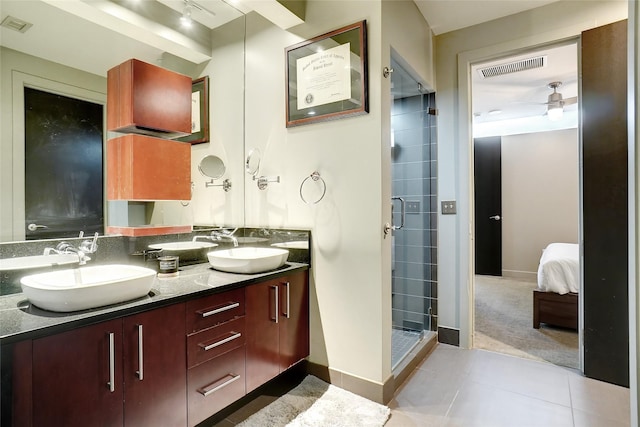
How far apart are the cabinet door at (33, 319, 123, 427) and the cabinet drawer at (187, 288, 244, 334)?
0.32 meters

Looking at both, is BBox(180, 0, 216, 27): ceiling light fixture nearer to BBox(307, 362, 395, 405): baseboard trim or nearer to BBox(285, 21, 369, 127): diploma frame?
BBox(285, 21, 369, 127): diploma frame

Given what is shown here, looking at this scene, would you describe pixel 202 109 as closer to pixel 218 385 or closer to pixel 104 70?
pixel 104 70

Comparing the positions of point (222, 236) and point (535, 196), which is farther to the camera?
point (535, 196)

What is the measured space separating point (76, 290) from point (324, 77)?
174 centimetres

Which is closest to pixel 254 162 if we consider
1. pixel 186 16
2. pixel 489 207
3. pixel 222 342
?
pixel 186 16

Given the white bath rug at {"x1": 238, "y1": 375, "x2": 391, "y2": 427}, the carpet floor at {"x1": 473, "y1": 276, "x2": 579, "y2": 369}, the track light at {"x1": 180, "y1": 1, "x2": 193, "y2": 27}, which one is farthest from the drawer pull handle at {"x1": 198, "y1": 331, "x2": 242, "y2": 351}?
the carpet floor at {"x1": 473, "y1": 276, "x2": 579, "y2": 369}

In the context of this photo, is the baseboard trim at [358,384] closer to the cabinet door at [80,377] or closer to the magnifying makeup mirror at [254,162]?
the cabinet door at [80,377]

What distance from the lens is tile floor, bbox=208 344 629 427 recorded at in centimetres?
184

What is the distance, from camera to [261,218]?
250cm

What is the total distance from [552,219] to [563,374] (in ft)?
12.3

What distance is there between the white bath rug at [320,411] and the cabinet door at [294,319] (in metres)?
0.20

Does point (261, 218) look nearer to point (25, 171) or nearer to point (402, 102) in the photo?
point (25, 171)

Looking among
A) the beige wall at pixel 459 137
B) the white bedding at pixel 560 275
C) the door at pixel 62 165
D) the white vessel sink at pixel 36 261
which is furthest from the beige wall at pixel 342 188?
the white bedding at pixel 560 275

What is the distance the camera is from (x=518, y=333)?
10.2 feet
